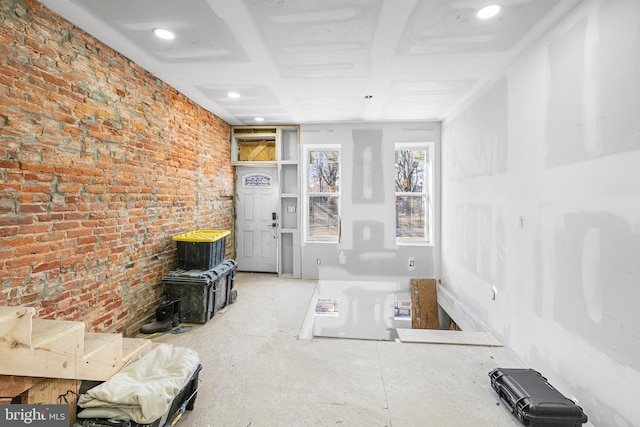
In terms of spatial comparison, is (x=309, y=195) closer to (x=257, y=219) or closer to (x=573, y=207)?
(x=257, y=219)

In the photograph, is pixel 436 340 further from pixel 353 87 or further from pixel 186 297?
pixel 353 87

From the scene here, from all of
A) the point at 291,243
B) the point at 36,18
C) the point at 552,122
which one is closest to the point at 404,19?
the point at 552,122

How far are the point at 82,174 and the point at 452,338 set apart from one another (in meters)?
3.98

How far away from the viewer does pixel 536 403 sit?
177cm

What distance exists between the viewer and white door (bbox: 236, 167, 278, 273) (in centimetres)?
545

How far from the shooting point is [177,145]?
145 inches

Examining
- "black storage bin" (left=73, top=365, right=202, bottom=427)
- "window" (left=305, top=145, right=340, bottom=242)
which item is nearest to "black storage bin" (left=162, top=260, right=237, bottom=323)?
"black storage bin" (left=73, top=365, right=202, bottom=427)

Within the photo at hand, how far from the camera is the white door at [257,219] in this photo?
5.45 m

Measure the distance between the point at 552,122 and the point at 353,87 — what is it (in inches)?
82.9

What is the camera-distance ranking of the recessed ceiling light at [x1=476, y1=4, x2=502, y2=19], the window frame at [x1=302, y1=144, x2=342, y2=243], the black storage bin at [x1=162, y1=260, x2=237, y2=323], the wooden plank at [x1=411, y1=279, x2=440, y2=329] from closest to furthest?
the recessed ceiling light at [x1=476, y1=4, x2=502, y2=19] < the black storage bin at [x1=162, y1=260, x2=237, y2=323] < the wooden plank at [x1=411, y1=279, x2=440, y2=329] < the window frame at [x1=302, y1=144, x2=342, y2=243]

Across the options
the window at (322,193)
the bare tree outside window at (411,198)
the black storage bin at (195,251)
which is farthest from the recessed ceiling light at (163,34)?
the bare tree outside window at (411,198)

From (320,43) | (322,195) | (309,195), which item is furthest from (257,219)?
(320,43)

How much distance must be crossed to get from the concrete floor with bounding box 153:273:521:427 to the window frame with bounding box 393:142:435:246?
2.55m

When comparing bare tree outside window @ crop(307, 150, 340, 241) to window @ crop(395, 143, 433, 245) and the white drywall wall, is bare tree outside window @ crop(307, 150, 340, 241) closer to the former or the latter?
window @ crop(395, 143, 433, 245)
